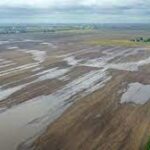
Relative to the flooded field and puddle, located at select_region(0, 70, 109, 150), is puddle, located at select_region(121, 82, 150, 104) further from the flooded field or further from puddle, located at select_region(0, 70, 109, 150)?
puddle, located at select_region(0, 70, 109, 150)

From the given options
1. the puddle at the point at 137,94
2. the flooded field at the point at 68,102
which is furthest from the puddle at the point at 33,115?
the puddle at the point at 137,94

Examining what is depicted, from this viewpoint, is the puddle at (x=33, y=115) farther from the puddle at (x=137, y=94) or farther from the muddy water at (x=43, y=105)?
the puddle at (x=137, y=94)

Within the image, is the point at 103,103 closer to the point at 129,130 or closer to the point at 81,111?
the point at 81,111

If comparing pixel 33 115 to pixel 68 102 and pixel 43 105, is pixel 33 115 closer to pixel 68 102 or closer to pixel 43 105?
pixel 43 105

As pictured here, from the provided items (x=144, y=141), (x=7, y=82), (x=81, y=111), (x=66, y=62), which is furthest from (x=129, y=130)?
(x=66, y=62)

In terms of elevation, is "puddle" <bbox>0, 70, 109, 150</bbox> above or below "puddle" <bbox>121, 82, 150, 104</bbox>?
above

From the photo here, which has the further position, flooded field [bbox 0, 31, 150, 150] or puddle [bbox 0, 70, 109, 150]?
puddle [bbox 0, 70, 109, 150]

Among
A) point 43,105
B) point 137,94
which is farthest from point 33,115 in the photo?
point 137,94

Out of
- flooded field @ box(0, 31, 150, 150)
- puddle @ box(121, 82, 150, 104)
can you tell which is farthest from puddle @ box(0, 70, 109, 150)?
puddle @ box(121, 82, 150, 104)

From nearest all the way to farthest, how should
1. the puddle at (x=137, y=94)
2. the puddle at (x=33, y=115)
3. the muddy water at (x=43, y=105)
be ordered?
the puddle at (x=33, y=115), the muddy water at (x=43, y=105), the puddle at (x=137, y=94)
